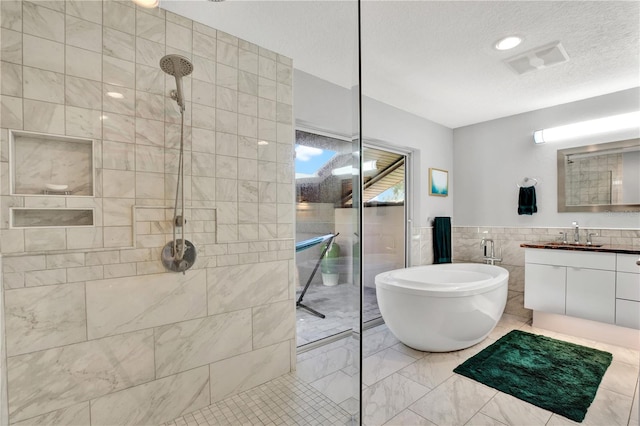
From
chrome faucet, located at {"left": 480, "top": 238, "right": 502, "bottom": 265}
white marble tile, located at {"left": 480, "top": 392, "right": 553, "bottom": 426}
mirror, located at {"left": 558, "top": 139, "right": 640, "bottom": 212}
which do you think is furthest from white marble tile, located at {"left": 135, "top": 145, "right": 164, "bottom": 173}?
mirror, located at {"left": 558, "top": 139, "right": 640, "bottom": 212}

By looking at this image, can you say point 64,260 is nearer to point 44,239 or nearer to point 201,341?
point 44,239

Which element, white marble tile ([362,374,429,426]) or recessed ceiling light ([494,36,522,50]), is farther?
recessed ceiling light ([494,36,522,50])

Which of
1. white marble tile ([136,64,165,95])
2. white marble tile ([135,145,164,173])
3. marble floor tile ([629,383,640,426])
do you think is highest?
white marble tile ([136,64,165,95])

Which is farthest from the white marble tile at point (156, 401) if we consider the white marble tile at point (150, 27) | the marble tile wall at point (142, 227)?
the white marble tile at point (150, 27)

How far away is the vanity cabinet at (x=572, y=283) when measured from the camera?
8.18ft

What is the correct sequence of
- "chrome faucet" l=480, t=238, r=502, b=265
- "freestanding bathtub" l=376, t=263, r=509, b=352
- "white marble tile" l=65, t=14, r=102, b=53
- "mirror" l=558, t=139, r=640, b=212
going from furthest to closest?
"chrome faucet" l=480, t=238, r=502, b=265
"mirror" l=558, t=139, r=640, b=212
"freestanding bathtub" l=376, t=263, r=509, b=352
"white marble tile" l=65, t=14, r=102, b=53

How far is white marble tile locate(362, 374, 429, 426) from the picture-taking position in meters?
1.65

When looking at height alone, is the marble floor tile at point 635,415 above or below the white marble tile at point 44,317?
below

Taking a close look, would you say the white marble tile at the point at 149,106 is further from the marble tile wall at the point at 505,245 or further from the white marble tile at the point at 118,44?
the marble tile wall at the point at 505,245

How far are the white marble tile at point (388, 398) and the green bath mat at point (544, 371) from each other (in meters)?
0.42

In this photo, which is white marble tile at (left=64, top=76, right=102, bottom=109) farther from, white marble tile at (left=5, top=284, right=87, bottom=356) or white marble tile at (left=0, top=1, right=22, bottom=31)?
white marble tile at (left=5, top=284, right=87, bottom=356)

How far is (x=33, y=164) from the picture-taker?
1321 mm

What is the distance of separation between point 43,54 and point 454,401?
107 inches

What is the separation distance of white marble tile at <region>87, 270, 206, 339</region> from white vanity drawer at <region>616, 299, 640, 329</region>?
3167 millimetres
